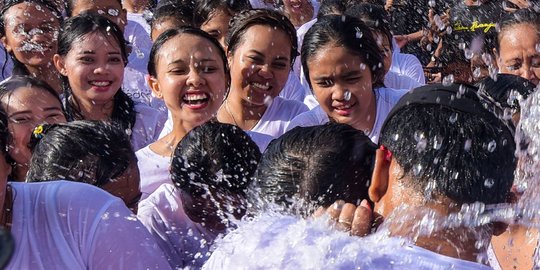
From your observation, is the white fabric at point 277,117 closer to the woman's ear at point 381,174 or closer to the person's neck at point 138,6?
the woman's ear at point 381,174

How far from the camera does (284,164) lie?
2.08m

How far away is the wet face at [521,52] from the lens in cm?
367

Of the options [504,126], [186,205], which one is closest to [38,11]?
[186,205]

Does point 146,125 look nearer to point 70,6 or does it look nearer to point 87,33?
Answer: point 87,33

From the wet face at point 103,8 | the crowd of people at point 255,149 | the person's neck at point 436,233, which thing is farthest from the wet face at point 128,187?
the wet face at point 103,8

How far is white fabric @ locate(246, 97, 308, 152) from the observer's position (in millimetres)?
3508

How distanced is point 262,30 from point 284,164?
1664mm

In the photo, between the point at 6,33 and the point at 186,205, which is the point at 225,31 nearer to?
the point at 6,33

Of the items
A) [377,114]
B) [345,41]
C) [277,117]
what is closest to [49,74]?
[277,117]

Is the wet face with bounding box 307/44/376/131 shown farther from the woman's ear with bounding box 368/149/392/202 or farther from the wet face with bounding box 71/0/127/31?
the wet face with bounding box 71/0/127/31

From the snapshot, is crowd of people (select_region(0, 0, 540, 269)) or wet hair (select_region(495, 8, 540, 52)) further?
wet hair (select_region(495, 8, 540, 52))

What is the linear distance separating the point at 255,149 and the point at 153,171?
636 mm

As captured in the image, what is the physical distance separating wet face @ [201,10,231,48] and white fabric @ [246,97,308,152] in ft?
2.90

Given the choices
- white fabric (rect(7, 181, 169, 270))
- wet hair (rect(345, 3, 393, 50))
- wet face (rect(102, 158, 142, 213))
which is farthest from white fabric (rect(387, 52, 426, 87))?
white fabric (rect(7, 181, 169, 270))
